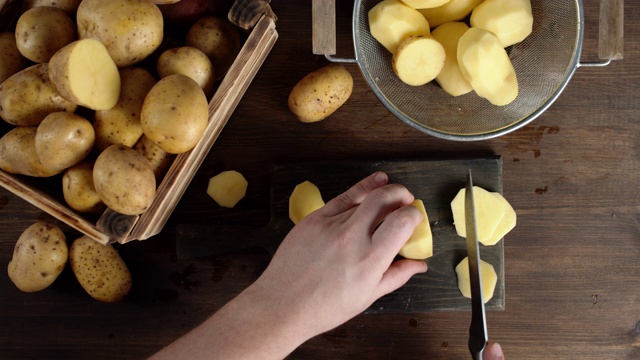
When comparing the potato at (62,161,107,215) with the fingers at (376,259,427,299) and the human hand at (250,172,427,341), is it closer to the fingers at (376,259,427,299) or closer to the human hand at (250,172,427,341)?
the human hand at (250,172,427,341)

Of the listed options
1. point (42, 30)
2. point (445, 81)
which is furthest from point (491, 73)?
point (42, 30)

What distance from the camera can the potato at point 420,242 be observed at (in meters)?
1.07

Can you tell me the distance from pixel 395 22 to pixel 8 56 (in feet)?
2.35

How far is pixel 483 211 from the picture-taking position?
1.12 meters

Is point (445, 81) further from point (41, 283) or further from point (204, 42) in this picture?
point (41, 283)

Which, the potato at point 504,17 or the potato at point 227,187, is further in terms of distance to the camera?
the potato at point 227,187

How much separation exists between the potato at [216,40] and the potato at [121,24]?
9cm

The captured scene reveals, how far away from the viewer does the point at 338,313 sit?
0.97 metres

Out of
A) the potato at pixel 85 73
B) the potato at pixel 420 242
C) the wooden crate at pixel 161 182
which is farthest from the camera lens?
the potato at pixel 420 242

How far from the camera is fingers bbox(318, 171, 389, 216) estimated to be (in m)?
1.03

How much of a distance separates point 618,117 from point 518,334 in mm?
512

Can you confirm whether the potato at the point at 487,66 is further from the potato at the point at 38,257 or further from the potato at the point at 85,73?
the potato at the point at 38,257

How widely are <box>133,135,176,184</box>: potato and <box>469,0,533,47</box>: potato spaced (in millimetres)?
625

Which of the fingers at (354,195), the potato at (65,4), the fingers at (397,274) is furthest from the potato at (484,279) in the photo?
the potato at (65,4)
